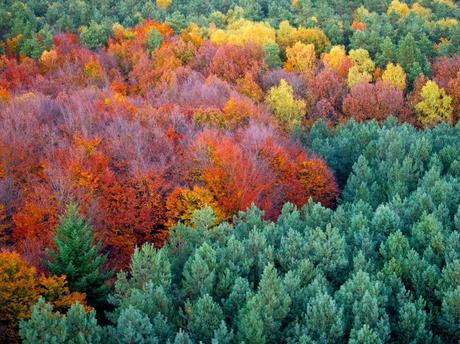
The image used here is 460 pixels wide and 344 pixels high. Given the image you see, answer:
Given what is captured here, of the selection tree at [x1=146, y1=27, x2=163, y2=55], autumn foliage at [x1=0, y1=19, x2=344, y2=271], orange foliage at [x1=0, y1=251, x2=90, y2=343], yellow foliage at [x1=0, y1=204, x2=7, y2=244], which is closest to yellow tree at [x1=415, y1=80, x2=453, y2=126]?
autumn foliage at [x1=0, y1=19, x2=344, y2=271]

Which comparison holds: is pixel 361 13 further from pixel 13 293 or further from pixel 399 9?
pixel 13 293

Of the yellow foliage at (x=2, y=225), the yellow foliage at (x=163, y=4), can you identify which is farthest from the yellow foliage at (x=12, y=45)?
the yellow foliage at (x=2, y=225)

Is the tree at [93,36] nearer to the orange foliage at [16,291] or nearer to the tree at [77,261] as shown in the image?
the tree at [77,261]

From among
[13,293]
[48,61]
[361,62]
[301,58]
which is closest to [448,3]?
[361,62]

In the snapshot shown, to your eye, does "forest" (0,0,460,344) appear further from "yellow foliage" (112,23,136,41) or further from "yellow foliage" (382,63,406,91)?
"yellow foliage" (112,23,136,41)

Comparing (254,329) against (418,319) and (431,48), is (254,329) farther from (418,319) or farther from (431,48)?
(431,48)

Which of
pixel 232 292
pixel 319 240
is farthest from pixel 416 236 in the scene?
pixel 232 292

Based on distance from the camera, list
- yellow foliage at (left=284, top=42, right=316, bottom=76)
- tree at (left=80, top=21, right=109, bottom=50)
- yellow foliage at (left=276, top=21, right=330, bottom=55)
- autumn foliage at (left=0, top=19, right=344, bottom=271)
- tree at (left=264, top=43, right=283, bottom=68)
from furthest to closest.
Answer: yellow foliage at (left=276, top=21, right=330, bottom=55)
tree at (left=80, top=21, right=109, bottom=50)
tree at (left=264, top=43, right=283, bottom=68)
yellow foliage at (left=284, top=42, right=316, bottom=76)
autumn foliage at (left=0, top=19, right=344, bottom=271)
